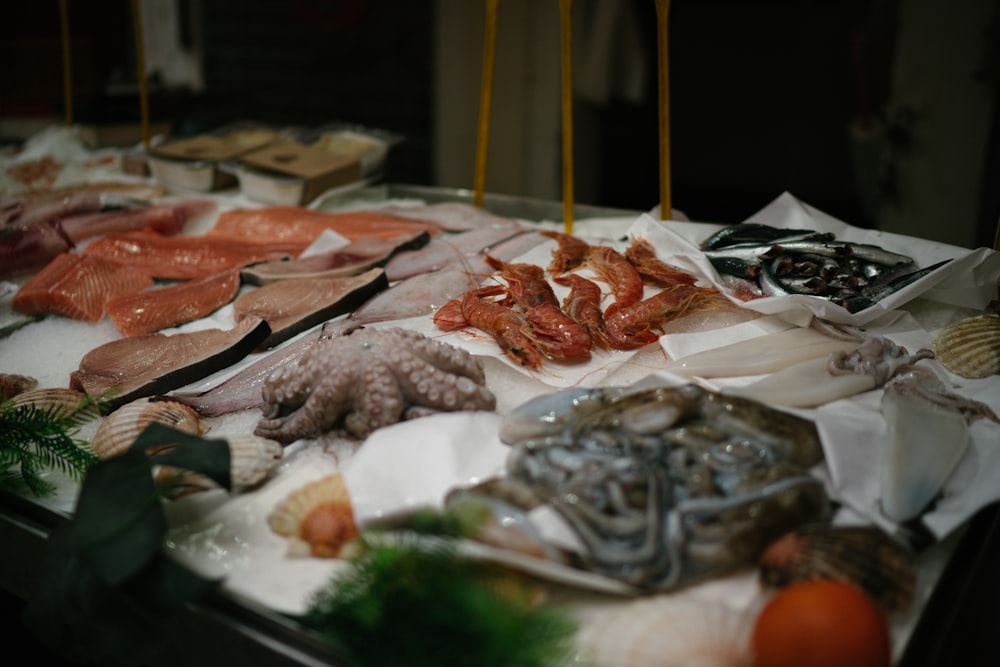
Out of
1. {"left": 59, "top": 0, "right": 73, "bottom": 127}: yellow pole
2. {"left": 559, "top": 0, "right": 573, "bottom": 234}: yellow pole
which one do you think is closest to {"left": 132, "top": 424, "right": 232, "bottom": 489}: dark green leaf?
{"left": 559, "top": 0, "right": 573, "bottom": 234}: yellow pole

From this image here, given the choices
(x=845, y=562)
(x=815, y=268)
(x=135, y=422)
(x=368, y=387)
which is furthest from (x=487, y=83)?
(x=845, y=562)

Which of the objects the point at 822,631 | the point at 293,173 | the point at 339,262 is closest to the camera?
the point at 822,631

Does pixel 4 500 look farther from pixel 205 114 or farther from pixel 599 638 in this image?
pixel 205 114

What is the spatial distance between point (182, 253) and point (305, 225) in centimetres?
50

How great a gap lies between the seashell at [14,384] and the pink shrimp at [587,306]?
1478 millimetres

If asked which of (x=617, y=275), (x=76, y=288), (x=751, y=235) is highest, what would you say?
(x=751, y=235)

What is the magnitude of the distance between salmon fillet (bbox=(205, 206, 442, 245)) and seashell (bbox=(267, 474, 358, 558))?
1.63 m

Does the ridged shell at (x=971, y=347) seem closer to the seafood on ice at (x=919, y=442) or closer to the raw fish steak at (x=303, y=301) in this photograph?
the seafood on ice at (x=919, y=442)

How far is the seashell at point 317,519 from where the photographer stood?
55.1 inches

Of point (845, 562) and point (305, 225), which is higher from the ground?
point (305, 225)

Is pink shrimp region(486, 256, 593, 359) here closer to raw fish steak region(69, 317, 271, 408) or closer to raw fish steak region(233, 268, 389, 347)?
raw fish steak region(233, 268, 389, 347)

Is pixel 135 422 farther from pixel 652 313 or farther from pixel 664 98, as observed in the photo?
pixel 664 98

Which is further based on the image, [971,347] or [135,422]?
[971,347]

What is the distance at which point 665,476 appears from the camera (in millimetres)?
1366
